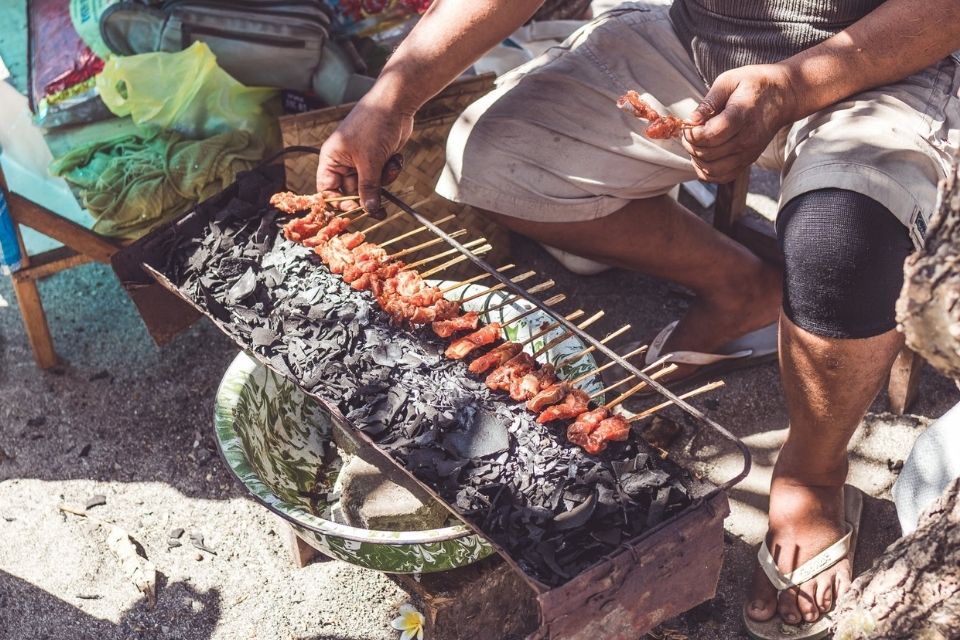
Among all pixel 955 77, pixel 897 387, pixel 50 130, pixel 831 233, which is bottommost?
pixel 897 387

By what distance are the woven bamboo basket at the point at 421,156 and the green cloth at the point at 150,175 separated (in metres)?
0.33

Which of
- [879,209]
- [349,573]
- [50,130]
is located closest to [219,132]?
[50,130]

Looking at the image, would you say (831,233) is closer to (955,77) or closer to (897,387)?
(955,77)

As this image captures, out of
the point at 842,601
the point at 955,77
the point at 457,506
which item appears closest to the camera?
the point at 842,601

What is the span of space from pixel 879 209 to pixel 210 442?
260cm

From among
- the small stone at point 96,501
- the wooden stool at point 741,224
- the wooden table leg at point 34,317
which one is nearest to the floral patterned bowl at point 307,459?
the small stone at point 96,501

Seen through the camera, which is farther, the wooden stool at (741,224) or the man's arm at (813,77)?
the wooden stool at (741,224)

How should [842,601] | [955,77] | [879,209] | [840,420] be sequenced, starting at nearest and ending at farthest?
[842,601] < [879,209] < [840,420] < [955,77]

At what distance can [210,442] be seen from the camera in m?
3.74

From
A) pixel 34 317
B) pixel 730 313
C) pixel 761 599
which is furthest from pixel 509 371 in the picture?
pixel 34 317

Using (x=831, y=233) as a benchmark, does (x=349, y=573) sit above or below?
below

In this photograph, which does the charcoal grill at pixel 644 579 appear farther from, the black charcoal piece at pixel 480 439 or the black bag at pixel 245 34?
the black bag at pixel 245 34

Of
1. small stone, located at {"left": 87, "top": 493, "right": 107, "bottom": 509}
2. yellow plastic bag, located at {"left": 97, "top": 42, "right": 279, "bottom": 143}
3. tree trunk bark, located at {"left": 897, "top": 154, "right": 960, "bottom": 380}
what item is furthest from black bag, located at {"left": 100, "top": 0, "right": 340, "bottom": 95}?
tree trunk bark, located at {"left": 897, "top": 154, "right": 960, "bottom": 380}

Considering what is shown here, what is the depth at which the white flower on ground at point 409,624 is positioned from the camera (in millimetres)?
2945
